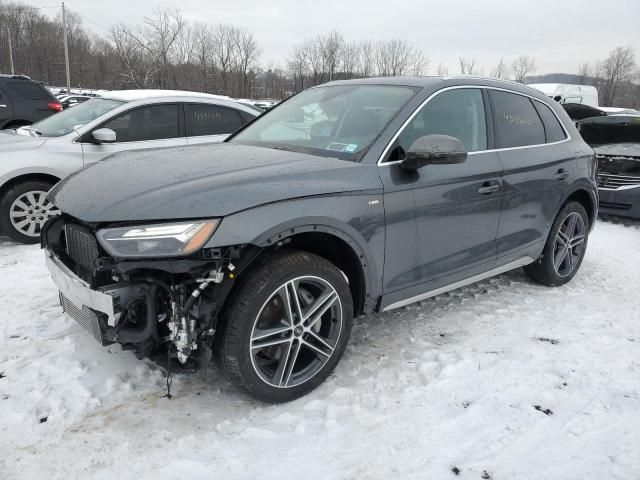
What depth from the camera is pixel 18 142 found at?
545 cm

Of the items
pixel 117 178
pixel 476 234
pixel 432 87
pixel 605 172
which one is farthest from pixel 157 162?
pixel 605 172

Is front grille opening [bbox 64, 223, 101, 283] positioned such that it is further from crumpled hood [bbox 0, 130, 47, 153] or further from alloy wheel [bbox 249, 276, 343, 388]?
crumpled hood [bbox 0, 130, 47, 153]

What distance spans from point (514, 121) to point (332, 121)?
A: 156 cm

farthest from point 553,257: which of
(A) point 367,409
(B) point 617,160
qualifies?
(B) point 617,160

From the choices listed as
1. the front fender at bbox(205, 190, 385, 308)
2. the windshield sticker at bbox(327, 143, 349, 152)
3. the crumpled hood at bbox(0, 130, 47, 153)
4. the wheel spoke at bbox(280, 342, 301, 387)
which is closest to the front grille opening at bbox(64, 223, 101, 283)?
the front fender at bbox(205, 190, 385, 308)

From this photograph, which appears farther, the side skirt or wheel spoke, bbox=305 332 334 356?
the side skirt

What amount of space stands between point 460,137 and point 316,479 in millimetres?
2454

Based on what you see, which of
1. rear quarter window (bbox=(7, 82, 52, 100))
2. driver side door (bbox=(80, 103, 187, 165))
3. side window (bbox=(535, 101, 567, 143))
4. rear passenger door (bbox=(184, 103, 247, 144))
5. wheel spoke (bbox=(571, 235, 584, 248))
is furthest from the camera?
rear quarter window (bbox=(7, 82, 52, 100))

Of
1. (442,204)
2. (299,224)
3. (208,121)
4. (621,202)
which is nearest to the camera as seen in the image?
(299,224)

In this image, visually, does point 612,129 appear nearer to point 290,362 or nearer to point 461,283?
point 461,283

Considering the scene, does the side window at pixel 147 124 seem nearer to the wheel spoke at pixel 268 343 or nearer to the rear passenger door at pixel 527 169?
the rear passenger door at pixel 527 169

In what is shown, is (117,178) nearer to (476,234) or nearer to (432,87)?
(432,87)

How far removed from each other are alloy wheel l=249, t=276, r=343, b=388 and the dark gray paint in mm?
297

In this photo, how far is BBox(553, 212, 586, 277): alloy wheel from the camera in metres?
4.60
